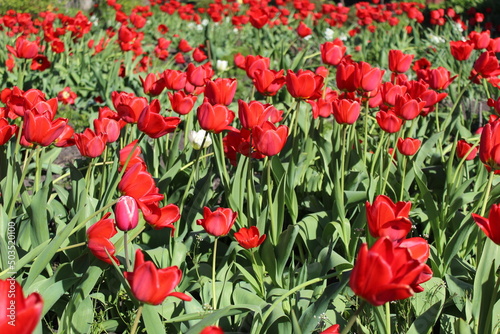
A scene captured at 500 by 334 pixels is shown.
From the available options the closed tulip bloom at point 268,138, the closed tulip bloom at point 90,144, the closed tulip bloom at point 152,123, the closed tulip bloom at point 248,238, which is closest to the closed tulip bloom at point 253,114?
the closed tulip bloom at point 268,138

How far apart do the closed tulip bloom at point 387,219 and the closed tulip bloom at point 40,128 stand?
38.6 inches

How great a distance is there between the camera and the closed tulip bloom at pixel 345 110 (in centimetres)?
208

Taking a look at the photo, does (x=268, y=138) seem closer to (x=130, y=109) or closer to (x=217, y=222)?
(x=217, y=222)

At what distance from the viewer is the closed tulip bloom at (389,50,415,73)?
262 cm

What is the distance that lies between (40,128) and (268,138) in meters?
0.69

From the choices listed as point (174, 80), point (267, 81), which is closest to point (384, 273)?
point (267, 81)

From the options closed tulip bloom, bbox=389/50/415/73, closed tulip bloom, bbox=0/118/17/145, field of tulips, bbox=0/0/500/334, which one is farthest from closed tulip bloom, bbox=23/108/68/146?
closed tulip bloom, bbox=389/50/415/73

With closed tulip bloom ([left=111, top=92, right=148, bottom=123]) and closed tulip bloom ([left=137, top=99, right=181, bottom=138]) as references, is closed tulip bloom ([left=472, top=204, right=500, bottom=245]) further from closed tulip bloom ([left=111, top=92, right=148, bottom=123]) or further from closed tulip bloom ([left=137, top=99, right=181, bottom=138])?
closed tulip bloom ([left=111, top=92, right=148, bottom=123])

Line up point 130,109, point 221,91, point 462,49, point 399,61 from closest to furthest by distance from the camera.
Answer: point 130,109
point 221,91
point 399,61
point 462,49

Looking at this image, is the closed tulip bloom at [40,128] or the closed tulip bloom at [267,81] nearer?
the closed tulip bloom at [40,128]

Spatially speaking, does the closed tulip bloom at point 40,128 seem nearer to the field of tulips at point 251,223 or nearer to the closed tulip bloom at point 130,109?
the field of tulips at point 251,223

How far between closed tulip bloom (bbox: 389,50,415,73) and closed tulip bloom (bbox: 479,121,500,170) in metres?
1.09

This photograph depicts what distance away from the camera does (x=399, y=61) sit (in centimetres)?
264

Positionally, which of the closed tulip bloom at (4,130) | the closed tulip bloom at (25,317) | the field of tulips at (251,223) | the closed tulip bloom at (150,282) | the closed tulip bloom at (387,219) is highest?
the closed tulip bloom at (25,317)
